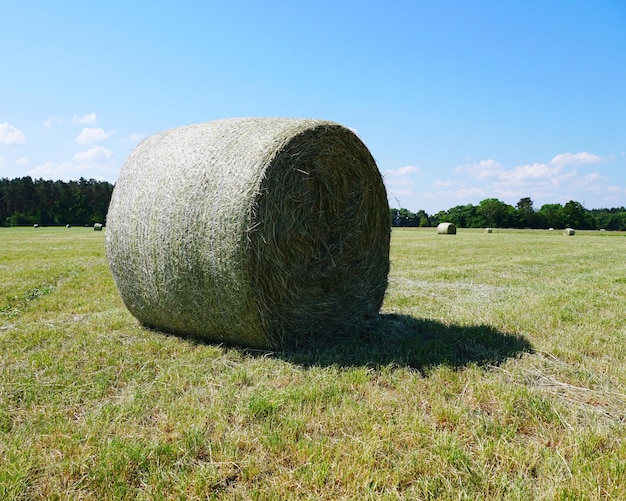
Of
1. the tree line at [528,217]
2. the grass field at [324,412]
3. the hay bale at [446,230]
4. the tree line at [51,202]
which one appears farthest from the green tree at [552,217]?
the grass field at [324,412]

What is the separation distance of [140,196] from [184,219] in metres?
0.81

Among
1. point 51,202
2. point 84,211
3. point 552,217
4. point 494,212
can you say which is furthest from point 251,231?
point 552,217

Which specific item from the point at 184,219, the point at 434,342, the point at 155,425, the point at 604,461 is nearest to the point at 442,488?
the point at 604,461

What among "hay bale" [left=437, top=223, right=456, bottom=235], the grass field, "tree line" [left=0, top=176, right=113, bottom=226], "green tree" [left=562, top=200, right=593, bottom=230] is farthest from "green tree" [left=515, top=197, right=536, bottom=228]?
the grass field

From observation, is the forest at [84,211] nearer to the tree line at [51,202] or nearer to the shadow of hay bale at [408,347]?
the tree line at [51,202]

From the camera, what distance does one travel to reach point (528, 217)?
71.6 meters

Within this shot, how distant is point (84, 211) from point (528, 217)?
6397 cm

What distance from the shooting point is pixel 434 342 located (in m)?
4.59

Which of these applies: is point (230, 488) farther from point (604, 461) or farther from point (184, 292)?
point (184, 292)

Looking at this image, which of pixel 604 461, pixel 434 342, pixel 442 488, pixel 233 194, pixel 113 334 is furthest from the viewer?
pixel 113 334

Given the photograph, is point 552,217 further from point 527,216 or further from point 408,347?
point 408,347

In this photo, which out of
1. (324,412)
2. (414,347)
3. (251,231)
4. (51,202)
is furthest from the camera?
(51,202)

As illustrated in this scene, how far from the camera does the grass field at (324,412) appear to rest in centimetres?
234

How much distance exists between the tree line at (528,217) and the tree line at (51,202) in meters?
43.9
